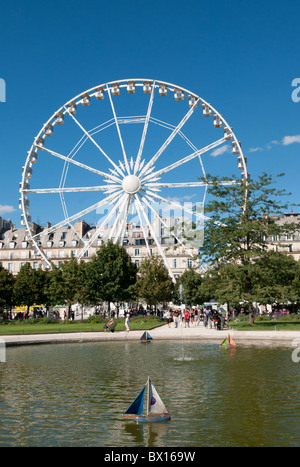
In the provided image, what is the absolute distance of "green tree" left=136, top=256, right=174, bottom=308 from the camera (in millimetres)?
55844

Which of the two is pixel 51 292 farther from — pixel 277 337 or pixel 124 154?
pixel 277 337

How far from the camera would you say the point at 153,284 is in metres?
56.4

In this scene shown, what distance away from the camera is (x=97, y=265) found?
49.6 m

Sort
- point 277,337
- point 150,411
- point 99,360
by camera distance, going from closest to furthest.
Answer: point 150,411 → point 99,360 → point 277,337

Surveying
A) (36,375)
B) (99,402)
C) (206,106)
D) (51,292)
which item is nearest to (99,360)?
(36,375)

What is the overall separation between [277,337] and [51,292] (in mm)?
31746

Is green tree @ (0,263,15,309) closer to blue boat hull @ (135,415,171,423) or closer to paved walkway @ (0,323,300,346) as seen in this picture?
paved walkway @ (0,323,300,346)

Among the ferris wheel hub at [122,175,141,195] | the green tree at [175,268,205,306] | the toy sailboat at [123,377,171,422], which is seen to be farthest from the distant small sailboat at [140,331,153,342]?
the green tree at [175,268,205,306]

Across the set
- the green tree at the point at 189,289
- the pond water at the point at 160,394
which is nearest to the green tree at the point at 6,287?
the green tree at the point at 189,289

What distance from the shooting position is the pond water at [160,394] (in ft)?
28.2

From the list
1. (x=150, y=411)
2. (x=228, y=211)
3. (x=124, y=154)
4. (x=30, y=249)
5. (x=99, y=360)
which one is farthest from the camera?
(x=30, y=249)

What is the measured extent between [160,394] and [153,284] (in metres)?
44.4

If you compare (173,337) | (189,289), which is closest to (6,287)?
(189,289)

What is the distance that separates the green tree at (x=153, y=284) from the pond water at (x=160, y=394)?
3510cm
